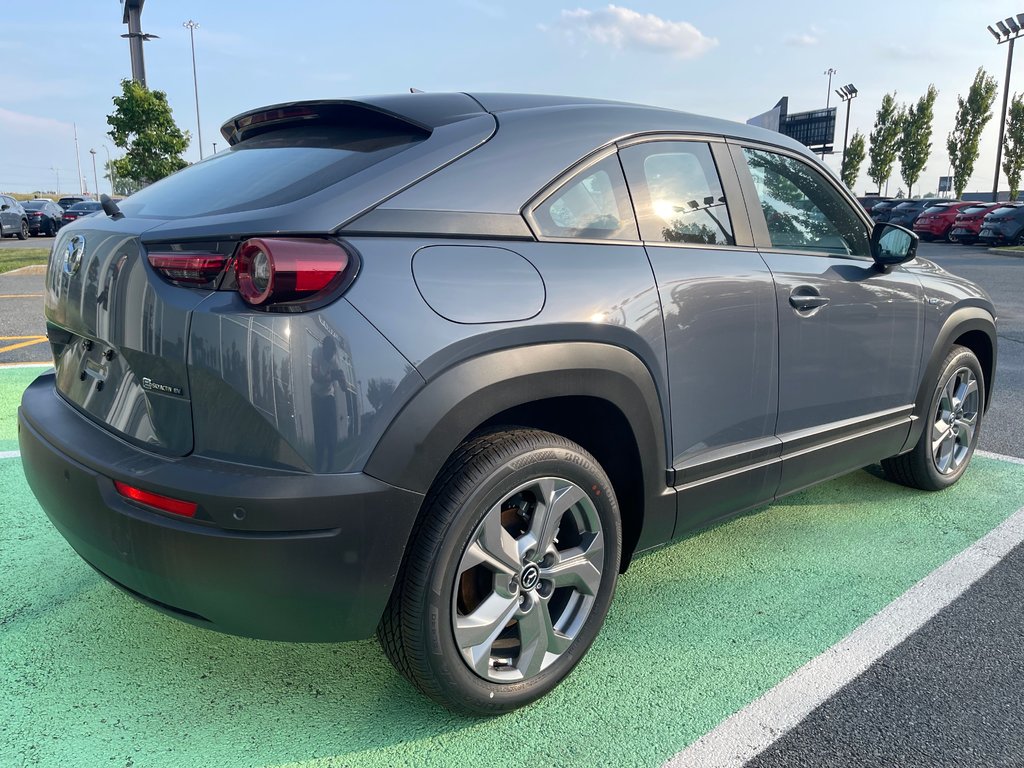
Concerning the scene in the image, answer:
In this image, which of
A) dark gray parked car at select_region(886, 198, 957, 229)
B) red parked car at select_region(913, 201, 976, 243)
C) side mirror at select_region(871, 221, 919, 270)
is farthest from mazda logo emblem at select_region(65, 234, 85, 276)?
dark gray parked car at select_region(886, 198, 957, 229)

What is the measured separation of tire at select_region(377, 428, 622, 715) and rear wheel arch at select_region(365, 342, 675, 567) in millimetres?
112

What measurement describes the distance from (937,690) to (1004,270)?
18838 mm

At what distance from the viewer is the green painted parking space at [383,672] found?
6.97ft

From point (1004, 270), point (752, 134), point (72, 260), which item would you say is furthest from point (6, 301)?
point (1004, 270)

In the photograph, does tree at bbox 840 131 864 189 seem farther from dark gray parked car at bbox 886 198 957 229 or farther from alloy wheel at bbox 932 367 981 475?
alloy wheel at bbox 932 367 981 475

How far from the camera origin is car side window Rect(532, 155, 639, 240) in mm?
2291

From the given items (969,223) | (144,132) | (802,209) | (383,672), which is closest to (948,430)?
(802,209)

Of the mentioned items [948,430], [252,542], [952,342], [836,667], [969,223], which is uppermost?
[969,223]

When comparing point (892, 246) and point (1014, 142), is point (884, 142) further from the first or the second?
point (892, 246)

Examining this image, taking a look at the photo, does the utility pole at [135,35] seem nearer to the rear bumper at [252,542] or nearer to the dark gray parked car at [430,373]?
the dark gray parked car at [430,373]

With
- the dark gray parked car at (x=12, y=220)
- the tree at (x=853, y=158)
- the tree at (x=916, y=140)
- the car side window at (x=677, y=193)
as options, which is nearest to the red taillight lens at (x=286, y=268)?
the car side window at (x=677, y=193)

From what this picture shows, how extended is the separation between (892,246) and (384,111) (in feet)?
7.39

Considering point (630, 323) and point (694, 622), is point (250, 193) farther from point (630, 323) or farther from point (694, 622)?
point (694, 622)

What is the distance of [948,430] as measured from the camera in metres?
4.04
